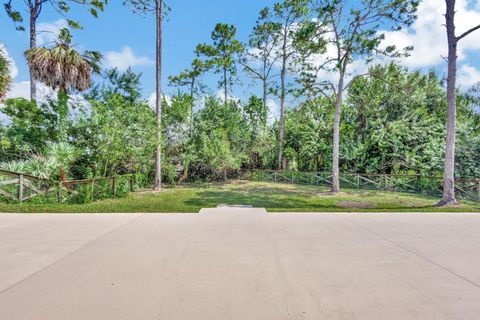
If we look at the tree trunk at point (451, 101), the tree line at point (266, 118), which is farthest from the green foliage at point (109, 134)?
the tree trunk at point (451, 101)

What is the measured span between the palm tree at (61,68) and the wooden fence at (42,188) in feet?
7.61

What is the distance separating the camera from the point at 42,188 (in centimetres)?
801

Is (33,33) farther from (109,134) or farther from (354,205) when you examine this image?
(354,205)

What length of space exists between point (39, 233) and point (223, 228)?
10.6 feet

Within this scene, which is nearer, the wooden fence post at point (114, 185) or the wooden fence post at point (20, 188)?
the wooden fence post at point (20, 188)

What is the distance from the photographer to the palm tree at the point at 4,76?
29.1 ft

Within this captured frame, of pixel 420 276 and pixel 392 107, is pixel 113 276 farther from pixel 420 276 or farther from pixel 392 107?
pixel 392 107

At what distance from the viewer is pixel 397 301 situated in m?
2.34

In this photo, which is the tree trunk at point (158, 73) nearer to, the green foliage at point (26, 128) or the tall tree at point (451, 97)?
the green foliage at point (26, 128)

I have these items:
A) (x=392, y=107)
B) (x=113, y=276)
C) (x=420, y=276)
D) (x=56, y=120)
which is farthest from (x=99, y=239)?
(x=392, y=107)

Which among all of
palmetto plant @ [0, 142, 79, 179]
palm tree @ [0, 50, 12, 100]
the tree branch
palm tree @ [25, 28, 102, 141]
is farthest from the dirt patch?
palm tree @ [0, 50, 12, 100]

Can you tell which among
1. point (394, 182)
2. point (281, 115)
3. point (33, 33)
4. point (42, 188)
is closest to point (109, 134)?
point (42, 188)

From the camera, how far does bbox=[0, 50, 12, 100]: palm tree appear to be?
8.86 meters

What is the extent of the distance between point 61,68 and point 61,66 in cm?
8
